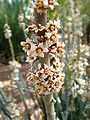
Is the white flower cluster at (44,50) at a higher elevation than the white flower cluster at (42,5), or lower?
lower

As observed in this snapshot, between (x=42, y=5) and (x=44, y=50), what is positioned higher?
(x=42, y=5)

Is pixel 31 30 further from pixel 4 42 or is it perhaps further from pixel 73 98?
pixel 4 42

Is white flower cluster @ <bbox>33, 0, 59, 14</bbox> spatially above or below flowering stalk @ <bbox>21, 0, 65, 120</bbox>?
above

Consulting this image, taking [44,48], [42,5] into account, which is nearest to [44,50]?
[44,48]

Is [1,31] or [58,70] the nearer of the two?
[58,70]

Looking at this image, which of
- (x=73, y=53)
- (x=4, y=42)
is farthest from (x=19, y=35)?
(x=73, y=53)

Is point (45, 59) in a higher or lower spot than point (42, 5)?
lower

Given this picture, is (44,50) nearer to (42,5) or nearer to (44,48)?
(44,48)

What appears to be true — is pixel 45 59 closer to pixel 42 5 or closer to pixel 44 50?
pixel 44 50

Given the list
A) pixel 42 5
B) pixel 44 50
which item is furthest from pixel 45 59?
pixel 42 5

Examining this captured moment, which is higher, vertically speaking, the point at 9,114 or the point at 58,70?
the point at 58,70

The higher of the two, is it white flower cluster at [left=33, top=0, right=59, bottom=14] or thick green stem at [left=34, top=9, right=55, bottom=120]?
white flower cluster at [left=33, top=0, right=59, bottom=14]
